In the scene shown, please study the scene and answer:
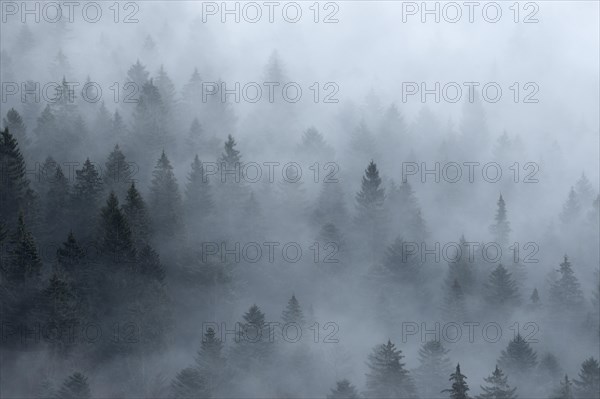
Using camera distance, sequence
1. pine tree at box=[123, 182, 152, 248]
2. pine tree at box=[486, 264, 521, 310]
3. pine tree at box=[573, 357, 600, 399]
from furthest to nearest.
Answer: pine tree at box=[486, 264, 521, 310], pine tree at box=[123, 182, 152, 248], pine tree at box=[573, 357, 600, 399]

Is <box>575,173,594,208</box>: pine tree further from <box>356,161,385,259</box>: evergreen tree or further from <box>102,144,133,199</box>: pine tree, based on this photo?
<box>102,144,133,199</box>: pine tree

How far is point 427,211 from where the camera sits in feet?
310

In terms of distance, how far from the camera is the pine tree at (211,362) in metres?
63.1

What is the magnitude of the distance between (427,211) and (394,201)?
259 inches

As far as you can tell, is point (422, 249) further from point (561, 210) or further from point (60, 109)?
point (60, 109)

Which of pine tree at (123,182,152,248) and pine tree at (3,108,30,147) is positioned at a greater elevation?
pine tree at (3,108,30,147)

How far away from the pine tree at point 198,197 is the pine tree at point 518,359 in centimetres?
3045

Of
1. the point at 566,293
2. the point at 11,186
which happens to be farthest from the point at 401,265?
the point at 11,186

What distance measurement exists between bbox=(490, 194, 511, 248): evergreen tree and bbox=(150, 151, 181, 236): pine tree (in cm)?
3390

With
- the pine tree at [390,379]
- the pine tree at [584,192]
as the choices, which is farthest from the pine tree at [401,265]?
the pine tree at [584,192]

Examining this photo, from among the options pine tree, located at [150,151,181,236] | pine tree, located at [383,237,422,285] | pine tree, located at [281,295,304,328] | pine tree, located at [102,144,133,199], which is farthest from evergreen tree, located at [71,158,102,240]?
pine tree, located at [383,237,422,285]

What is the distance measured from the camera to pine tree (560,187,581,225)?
9375cm

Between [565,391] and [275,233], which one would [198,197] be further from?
[565,391]

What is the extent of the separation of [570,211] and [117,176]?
Result: 50203 millimetres
